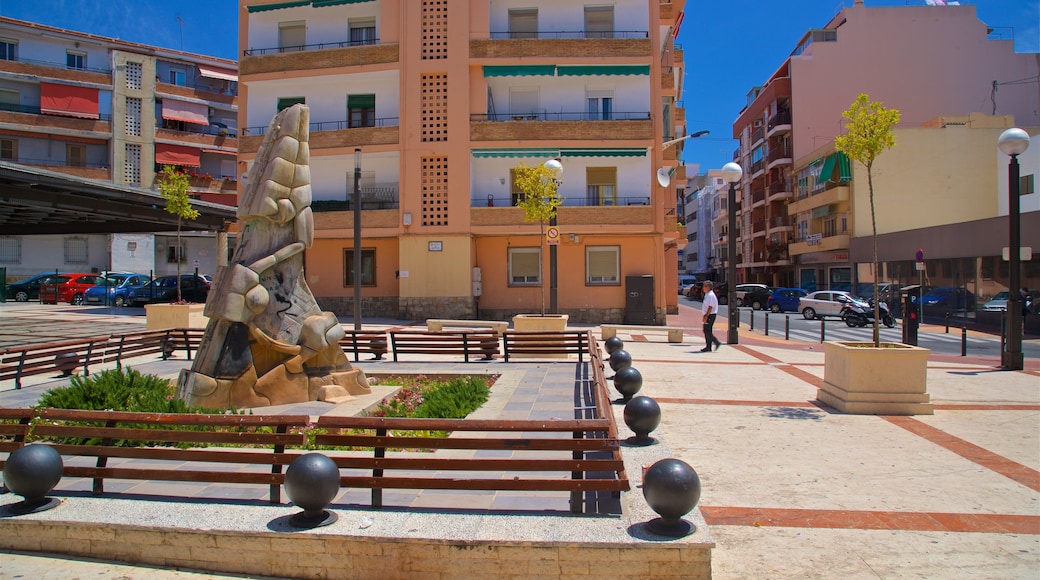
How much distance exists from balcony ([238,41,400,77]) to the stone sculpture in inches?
734

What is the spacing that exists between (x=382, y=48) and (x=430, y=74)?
2.44 m

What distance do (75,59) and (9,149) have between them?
7.44 m

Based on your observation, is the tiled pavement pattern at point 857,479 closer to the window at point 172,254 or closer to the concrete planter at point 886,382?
the concrete planter at point 886,382

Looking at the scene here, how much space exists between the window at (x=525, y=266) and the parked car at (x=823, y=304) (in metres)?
14.5

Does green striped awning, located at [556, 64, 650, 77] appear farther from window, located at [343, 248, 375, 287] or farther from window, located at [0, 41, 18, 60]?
window, located at [0, 41, 18, 60]

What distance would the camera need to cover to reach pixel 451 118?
83.6 feet

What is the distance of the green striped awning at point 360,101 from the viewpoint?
27.8m

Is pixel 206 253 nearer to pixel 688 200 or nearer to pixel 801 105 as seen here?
pixel 801 105

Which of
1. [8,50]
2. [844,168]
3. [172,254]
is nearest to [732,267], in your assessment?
[844,168]

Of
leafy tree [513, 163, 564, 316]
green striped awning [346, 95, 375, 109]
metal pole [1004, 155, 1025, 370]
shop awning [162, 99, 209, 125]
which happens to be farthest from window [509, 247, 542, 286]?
shop awning [162, 99, 209, 125]

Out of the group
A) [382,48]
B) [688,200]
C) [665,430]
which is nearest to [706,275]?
[688,200]

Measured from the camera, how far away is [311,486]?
4.03 m

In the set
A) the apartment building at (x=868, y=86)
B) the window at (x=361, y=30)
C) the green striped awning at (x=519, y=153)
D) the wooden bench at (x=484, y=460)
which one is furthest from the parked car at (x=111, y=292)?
the apartment building at (x=868, y=86)

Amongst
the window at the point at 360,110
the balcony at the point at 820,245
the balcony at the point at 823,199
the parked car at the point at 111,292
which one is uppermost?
the window at the point at 360,110
